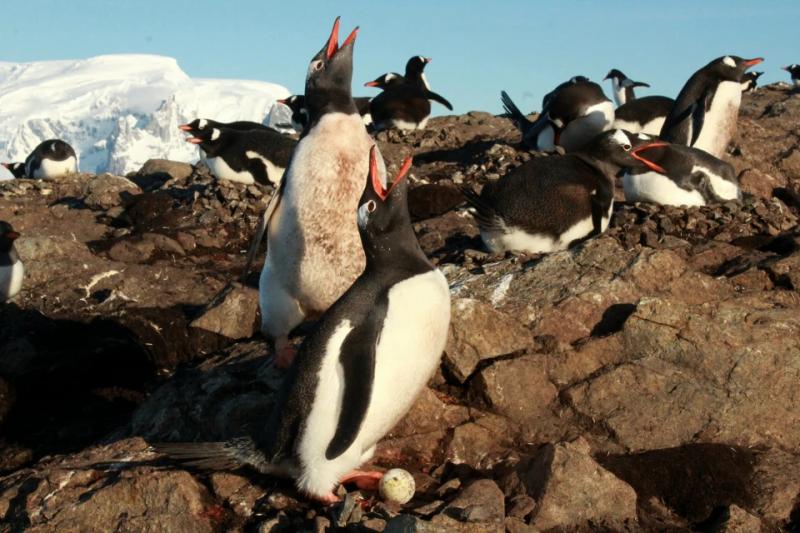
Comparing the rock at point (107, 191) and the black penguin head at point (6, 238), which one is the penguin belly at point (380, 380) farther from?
the rock at point (107, 191)

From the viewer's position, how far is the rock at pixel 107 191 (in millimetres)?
11875

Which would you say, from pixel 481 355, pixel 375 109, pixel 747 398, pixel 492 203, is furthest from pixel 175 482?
pixel 375 109

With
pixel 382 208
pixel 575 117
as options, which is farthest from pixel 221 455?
pixel 575 117

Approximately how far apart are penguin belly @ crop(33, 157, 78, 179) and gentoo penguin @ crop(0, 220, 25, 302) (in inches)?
197

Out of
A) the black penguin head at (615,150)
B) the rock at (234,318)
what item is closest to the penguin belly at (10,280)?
the rock at (234,318)

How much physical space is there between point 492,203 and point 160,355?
307cm

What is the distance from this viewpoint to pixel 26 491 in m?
4.32

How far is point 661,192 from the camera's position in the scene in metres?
8.16

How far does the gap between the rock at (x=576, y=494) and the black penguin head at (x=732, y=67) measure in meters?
8.52

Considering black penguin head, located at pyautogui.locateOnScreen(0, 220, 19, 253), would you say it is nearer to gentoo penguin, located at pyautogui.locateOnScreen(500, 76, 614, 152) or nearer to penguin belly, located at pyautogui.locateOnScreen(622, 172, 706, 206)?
penguin belly, located at pyautogui.locateOnScreen(622, 172, 706, 206)

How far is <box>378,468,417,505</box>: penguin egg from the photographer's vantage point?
3.92 meters

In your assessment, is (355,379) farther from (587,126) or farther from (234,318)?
Answer: (587,126)

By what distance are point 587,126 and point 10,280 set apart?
7.24m

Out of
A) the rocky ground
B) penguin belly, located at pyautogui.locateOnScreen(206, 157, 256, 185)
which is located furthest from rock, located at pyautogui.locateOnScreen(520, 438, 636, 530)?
penguin belly, located at pyautogui.locateOnScreen(206, 157, 256, 185)
